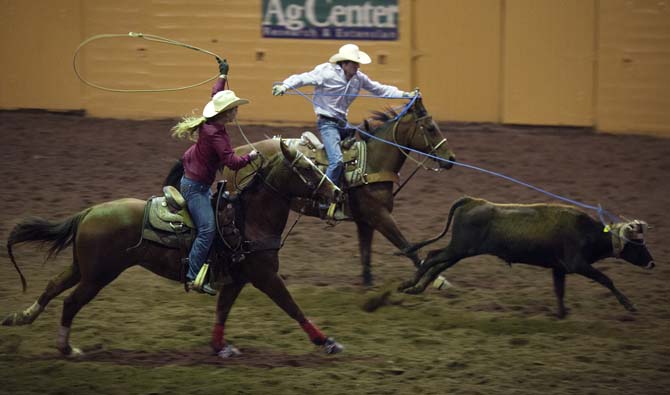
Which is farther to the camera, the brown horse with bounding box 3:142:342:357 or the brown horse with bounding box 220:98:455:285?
the brown horse with bounding box 220:98:455:285

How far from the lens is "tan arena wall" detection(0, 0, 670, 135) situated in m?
15.0

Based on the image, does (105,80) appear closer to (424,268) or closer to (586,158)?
(586,158)

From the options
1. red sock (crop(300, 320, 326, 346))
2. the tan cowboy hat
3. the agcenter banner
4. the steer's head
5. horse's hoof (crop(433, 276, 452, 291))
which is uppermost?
the agcenter banner

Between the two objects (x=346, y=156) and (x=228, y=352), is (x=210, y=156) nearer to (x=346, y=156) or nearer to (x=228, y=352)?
(x=228, y=352)

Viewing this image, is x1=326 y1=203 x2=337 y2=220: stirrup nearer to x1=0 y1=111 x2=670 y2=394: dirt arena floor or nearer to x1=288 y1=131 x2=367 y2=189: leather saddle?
x1=288 y1=131 x2=367 y2=189: leather saddle

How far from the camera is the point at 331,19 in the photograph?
15.6m

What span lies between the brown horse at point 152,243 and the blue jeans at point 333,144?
1957mm

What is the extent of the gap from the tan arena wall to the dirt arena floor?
159cm

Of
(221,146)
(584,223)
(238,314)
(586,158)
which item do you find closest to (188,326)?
(238,314)

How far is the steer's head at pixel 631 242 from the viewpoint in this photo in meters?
8.52

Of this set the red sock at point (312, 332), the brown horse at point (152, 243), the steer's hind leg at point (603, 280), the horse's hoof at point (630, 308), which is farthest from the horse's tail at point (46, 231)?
the horse's hoof at point (630, 308)

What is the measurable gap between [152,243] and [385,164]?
9.71 feet

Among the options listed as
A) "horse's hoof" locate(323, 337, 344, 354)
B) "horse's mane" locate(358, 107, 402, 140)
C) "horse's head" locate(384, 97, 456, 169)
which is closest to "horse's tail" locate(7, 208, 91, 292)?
"horse's hoof" locate(323, 337, 344, 354)

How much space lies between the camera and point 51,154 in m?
14.0
